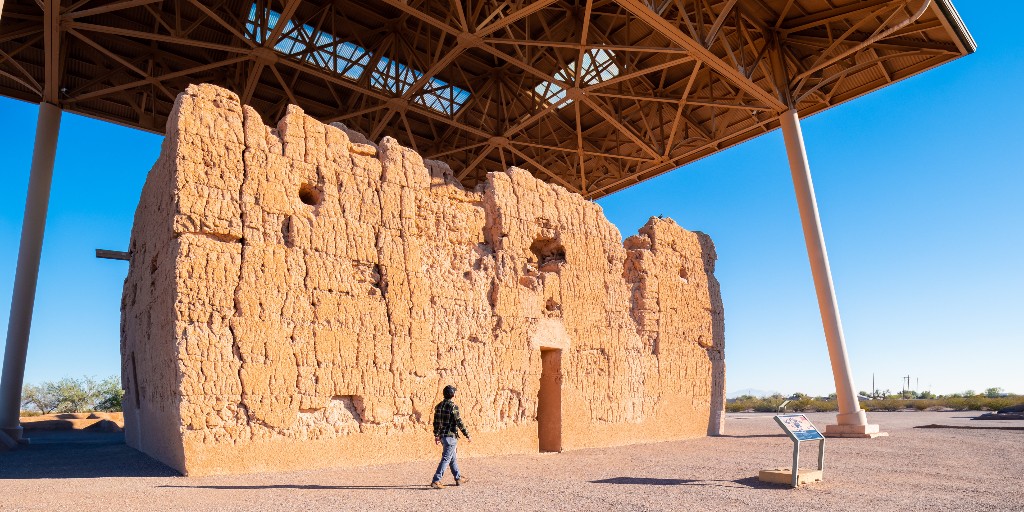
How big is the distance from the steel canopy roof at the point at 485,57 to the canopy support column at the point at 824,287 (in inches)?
37.9

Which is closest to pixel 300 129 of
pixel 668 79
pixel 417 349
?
pixel 417 349

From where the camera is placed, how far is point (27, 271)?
13.7m

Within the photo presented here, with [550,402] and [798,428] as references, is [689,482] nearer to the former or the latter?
[798,428]

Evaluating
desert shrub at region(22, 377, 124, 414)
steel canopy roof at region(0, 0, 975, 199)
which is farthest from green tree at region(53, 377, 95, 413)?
steel canopy roof at region(0, 0, 975, 199)

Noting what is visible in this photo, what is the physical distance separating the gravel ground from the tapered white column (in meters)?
3.31

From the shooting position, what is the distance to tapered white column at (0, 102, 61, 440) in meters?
13.3

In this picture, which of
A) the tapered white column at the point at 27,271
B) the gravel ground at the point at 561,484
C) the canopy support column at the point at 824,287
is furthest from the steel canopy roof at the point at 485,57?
the gravel ground at the point at 561,484

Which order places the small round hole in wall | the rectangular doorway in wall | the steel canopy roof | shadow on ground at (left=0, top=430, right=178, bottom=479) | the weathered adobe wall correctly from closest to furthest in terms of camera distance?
the weathered adobe wall < shadow on ground at (left=0, top=430, right=178, bottom=479) < the small round hole in wall < the rectangular doorway in wall < the steel canopy roof

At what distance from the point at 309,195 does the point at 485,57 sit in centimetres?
998

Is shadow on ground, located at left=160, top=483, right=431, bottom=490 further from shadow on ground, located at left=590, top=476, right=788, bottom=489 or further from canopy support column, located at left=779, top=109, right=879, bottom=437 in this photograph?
canopy support column, located at left=779, top=109, right=879, bottom=437

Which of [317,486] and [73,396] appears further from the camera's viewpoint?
[73,396]

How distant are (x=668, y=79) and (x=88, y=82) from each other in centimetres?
1382

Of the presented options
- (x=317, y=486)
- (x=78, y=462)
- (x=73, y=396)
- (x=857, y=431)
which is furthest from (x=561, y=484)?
(x=73, y=396)

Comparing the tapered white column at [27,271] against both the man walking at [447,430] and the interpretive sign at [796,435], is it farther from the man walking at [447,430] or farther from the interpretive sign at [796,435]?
the interpretive sign at [796,435]
